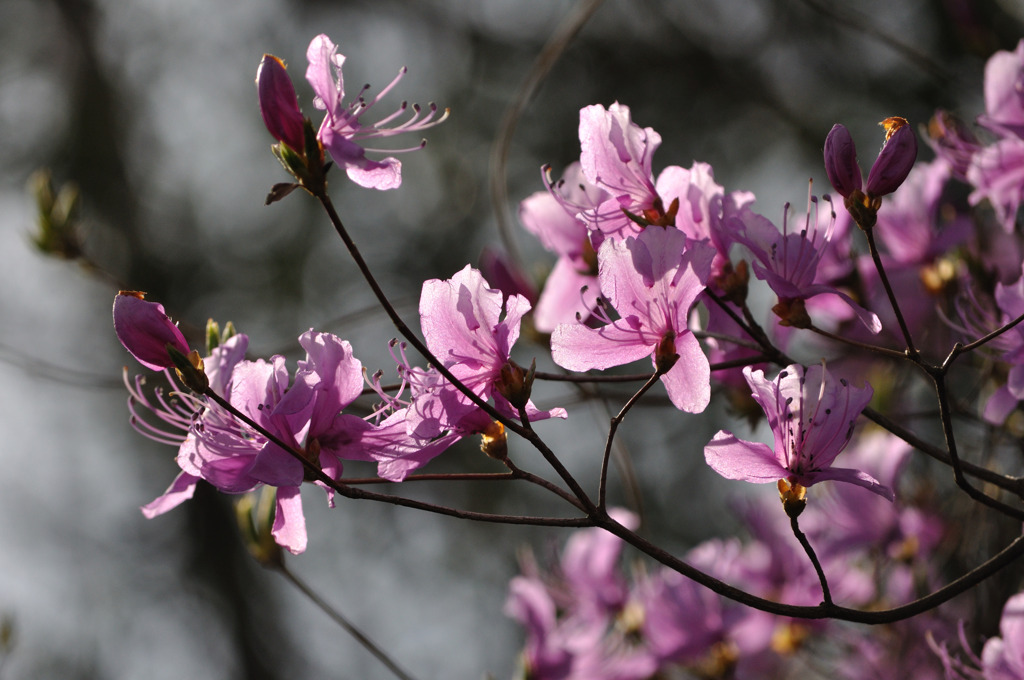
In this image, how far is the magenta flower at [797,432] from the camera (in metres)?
1.14

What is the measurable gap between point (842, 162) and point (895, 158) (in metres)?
0.06

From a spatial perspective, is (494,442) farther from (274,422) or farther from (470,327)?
(274,422)

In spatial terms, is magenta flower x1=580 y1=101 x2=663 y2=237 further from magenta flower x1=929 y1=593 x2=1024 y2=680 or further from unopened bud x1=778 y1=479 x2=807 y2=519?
magenta flower x1=929 y1=593 x2=1024 y2=680

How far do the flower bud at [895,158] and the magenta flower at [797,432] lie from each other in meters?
0.25

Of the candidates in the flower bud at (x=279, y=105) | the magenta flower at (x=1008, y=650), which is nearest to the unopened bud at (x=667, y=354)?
the flower bud at (x=279, y=105)

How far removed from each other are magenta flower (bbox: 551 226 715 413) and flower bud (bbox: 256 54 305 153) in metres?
0.41

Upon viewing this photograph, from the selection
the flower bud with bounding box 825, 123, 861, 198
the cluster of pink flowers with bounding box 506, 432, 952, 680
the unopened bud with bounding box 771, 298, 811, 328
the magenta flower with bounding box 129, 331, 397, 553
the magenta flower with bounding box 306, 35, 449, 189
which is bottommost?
the cluster of pink flowers with bounding box 506, 432, 952, 680

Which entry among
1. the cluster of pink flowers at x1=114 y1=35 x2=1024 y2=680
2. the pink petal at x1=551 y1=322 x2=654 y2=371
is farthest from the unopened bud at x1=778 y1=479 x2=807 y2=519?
the pink petal at x1=551 y1=322 x2=654 y2=371

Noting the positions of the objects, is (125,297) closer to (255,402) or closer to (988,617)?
(255,402)

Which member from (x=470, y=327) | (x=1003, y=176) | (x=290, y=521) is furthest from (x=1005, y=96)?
(x=290, y=521)

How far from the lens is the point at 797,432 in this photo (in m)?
1.16

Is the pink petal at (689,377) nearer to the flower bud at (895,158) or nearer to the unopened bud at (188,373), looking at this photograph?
the flower bud at (895,158)

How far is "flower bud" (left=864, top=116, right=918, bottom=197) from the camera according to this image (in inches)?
46.0

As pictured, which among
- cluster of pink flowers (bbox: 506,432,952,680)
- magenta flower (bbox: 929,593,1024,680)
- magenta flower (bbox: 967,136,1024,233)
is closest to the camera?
magenta flower (bbox: 929,593,1024,680)
